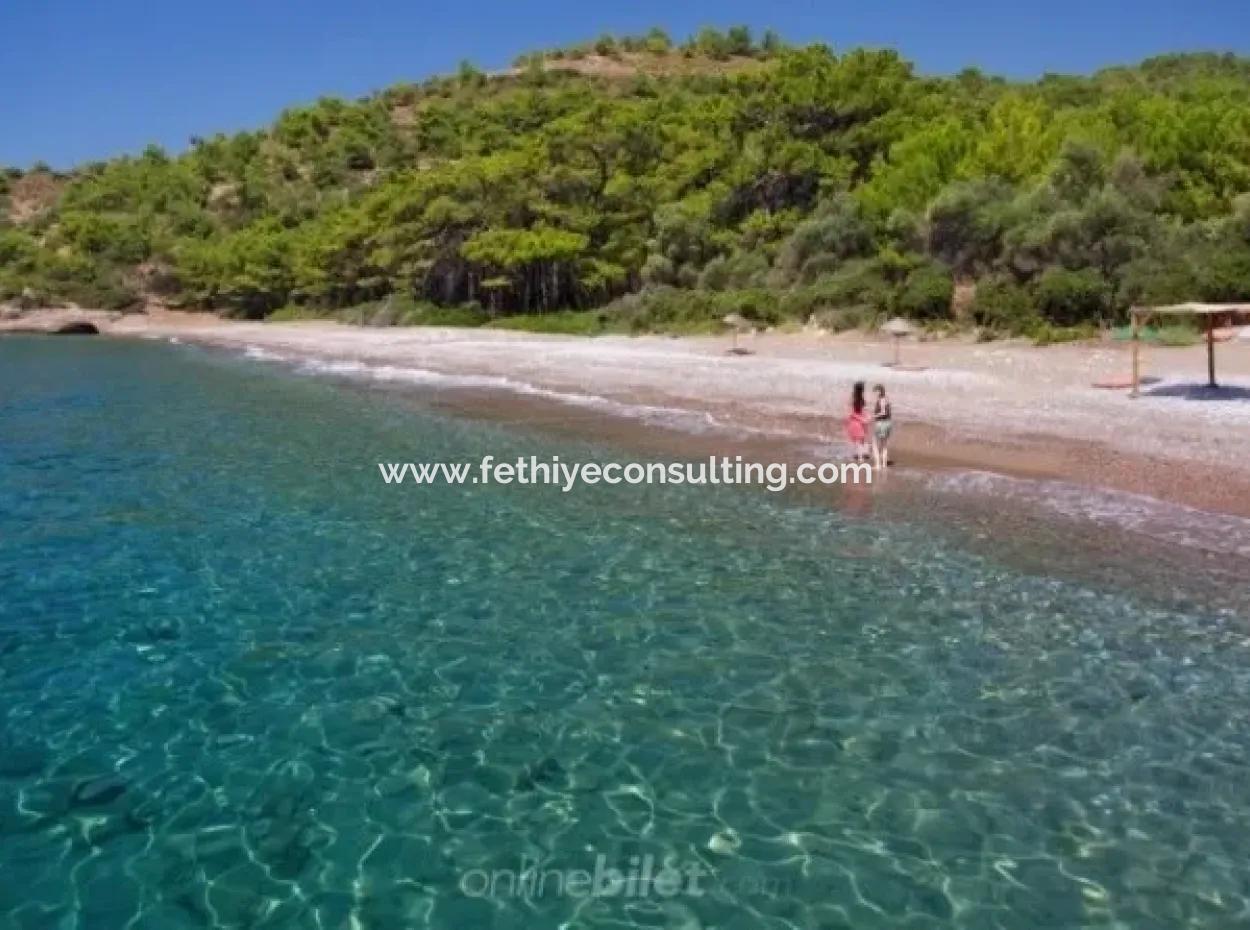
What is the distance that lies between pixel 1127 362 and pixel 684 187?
3231 centimetres

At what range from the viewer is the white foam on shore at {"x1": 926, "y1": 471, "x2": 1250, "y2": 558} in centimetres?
1309

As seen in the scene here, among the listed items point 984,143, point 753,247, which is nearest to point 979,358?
point 984,143

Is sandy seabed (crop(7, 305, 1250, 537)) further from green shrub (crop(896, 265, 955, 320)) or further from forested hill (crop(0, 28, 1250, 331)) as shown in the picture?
forested hill (crop(0, 28, 1250, 331))

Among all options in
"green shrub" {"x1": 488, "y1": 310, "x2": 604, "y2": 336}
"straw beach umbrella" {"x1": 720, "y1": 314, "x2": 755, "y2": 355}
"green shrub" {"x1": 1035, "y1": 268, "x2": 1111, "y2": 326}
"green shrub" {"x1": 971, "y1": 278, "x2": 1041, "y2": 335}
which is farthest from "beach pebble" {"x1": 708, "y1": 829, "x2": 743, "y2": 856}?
"green shrub" {"x1": 488, "y1": 310, "x2": 604, "y2": 336}

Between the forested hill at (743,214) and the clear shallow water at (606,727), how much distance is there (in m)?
23.0

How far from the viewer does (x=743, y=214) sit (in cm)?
5300

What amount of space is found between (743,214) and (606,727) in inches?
1862

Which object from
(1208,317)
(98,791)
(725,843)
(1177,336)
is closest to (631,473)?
(98,791)

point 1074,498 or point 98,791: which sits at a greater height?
point 1074,498

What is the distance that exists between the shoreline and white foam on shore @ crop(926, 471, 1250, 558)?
1.25 ft

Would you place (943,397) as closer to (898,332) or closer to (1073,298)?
(898,332)

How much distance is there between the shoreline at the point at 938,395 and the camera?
17266 mm

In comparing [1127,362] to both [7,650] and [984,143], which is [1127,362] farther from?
[7,650]

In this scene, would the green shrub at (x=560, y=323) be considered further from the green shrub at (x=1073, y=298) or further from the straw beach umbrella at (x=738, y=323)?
the green shrub at (x=1073, y=298)
